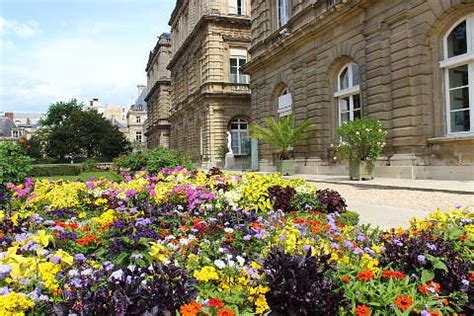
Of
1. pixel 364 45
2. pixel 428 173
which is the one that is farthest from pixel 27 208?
pixel 364 45

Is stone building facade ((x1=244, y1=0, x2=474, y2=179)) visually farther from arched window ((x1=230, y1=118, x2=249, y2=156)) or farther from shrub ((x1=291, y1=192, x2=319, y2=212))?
arched window ((x1=230, y1=118, x2=249, y2=156))

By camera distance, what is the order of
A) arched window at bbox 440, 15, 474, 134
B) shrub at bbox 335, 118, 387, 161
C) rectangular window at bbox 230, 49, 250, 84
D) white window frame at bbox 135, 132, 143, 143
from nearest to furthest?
1. arched window at bbox 440, 15, 474, 134
2. shrub at bbox 335, 118, 387, 161
3. rectangular window at bbox 230, 49, 250, 84
4. white window frame at bbox 135, 132, 143, 143

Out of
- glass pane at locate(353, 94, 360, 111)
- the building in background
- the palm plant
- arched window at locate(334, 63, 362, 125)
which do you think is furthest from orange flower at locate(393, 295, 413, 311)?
the building in background

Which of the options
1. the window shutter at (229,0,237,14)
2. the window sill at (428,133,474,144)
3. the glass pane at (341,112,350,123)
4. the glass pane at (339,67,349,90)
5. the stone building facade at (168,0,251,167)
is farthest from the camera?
the window shutter at (229,0,237,14)

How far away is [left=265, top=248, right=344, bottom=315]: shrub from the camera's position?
78.1 inches

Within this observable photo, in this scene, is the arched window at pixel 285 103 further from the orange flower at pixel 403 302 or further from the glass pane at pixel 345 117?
the orange flower at pixel 403 302

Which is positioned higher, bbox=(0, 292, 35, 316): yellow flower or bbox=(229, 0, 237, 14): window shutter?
bbox=(229, 0, 237, 14): window shutter

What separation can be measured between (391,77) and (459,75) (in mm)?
2124

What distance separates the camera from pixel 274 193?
20.1 ft

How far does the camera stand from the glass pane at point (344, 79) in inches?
650

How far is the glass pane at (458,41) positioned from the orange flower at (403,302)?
11.9m

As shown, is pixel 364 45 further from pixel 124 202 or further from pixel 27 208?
pixel 27 208

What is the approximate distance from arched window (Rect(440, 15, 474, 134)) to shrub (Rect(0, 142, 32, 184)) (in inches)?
474

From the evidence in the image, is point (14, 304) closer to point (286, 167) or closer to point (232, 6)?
point (286, 167)
